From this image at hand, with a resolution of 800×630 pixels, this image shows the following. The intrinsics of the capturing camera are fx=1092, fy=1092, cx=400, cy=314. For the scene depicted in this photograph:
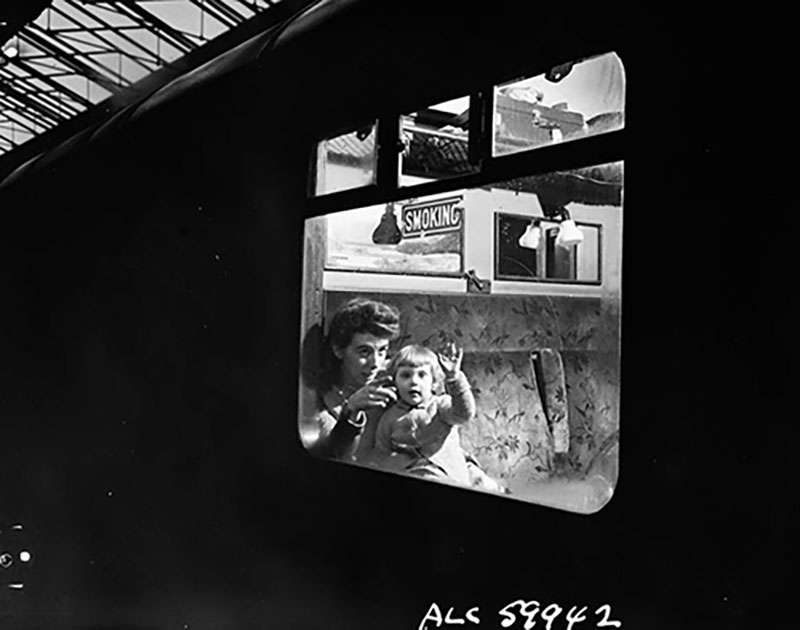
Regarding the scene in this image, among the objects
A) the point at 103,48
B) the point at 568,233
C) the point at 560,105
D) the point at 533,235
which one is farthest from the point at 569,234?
the point at 103,48

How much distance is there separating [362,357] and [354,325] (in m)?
0.08

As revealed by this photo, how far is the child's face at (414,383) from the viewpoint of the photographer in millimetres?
2404

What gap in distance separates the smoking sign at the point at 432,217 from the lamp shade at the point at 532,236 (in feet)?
0.69

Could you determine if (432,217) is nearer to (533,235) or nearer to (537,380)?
(533,235)

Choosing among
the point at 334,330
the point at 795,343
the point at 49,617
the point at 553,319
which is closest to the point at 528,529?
the point at 553,319

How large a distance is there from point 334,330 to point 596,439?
96 centimetres

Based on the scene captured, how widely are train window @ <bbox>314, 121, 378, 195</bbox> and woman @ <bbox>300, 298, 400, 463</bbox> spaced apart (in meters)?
0.29

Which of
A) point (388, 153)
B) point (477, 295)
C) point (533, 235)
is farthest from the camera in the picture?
point (388, 153)

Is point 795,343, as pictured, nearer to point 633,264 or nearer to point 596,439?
point 633,264

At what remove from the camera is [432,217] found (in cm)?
235

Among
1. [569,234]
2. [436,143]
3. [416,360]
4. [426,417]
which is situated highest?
[436,143]

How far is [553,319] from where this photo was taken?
6.65 ft

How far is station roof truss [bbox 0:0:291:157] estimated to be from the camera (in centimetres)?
366

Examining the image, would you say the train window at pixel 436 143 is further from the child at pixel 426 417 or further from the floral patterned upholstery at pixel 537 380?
the child at pixel 426 417
